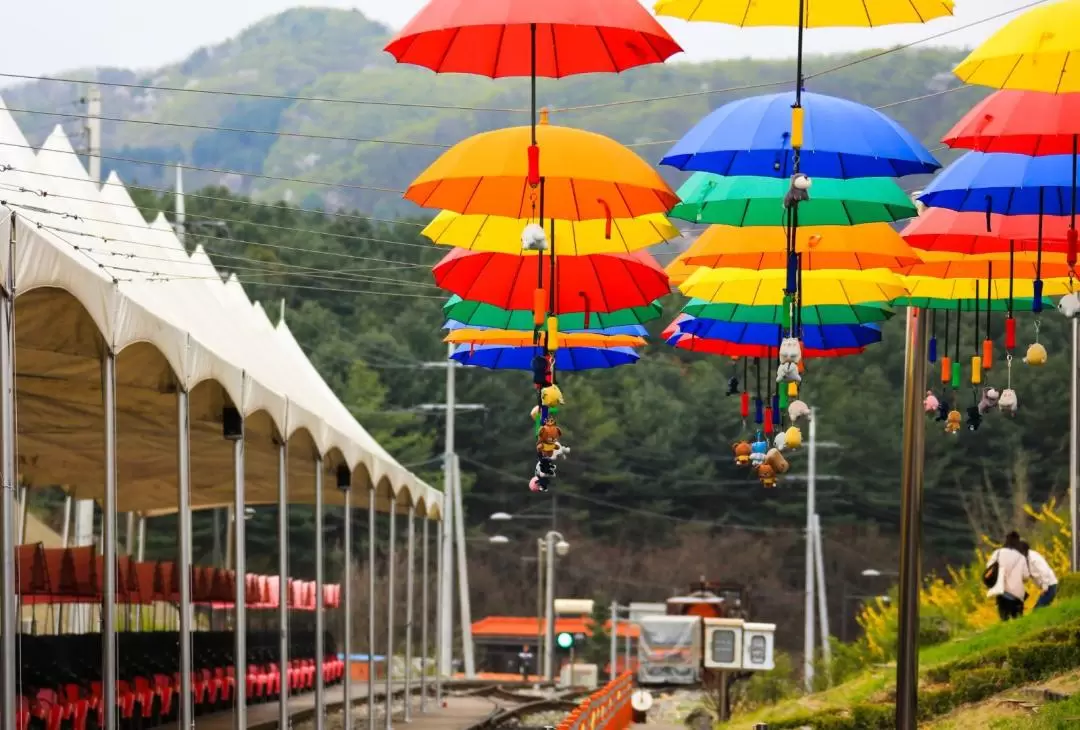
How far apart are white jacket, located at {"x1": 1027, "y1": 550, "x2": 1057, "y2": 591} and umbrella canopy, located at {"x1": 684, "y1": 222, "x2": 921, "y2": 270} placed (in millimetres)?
9765

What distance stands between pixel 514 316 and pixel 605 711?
5155mm

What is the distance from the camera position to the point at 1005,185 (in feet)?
46.7

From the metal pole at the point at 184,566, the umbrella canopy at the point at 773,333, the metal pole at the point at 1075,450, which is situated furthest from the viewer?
the metal pole at the point at 1075,450

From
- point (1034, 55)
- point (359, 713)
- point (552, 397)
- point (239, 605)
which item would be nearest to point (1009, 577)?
point (359, 713)

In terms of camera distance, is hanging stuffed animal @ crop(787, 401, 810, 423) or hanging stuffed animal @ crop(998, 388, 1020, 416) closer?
hanging stuffed animal @ crop(998, 388, 1020, 416)

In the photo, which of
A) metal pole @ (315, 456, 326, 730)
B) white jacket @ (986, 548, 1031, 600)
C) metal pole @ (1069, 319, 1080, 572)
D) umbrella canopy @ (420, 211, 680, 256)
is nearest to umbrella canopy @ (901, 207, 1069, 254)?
umbrella canopy @ (420, 211, 680, 256)

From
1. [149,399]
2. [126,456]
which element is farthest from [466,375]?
[149,399]

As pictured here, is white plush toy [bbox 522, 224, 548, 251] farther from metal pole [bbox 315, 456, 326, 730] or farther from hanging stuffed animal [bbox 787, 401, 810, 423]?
metal pole [bbox 315, 456, 326, 730]

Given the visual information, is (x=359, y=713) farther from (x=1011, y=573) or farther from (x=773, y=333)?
(x=773, y=333)

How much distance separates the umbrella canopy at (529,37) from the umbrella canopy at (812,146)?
2.97 feet

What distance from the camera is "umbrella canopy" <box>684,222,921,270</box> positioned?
16438 mm

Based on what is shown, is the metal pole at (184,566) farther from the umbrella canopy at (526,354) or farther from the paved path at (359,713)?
the paved path at (359,713)

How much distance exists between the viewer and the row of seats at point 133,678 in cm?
1526

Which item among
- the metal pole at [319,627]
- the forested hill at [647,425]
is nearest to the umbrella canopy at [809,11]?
the metal pole at [319,627]
